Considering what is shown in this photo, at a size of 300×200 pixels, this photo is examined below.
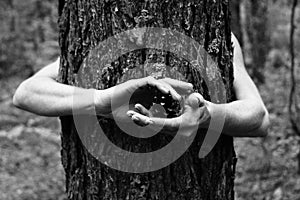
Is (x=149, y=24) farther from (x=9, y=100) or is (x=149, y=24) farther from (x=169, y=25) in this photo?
(x=9, y=100)

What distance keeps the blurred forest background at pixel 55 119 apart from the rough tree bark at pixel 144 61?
9.56ft

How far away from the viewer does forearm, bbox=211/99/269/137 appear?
188 cm

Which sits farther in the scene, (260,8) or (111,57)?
(260,8)

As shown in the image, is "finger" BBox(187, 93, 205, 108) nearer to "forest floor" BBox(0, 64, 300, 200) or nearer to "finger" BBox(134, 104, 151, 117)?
"finger" BBox(134, 104, 151, 117)

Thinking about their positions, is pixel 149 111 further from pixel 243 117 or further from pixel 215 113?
pixel 243 117

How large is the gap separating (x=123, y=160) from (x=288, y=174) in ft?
11.6

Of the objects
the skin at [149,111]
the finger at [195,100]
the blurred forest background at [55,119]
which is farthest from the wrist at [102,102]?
the blurred forest background at [55,119]

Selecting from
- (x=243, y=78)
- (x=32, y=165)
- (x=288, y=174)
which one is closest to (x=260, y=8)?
(x=288, y=174)

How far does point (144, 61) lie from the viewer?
1877mm

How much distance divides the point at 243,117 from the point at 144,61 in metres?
0.42

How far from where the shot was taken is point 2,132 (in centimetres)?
664

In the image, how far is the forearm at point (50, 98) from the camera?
1.88 metres

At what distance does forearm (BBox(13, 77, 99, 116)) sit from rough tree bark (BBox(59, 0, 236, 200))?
0.07m

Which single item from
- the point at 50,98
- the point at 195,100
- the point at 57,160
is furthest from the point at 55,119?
the point at 195,100
